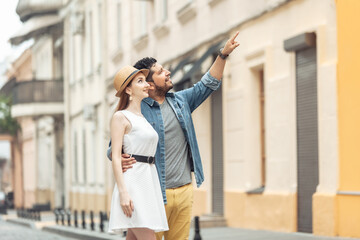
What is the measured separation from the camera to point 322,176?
13664mm

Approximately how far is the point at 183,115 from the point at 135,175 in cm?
66

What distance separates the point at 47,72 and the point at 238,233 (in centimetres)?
2729

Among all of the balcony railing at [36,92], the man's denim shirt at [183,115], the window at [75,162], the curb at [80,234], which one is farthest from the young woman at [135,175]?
the window at [75,162]

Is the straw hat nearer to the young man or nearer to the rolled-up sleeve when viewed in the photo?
the young man

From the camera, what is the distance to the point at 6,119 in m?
47.5

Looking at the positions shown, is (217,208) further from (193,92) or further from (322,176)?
(193,92)

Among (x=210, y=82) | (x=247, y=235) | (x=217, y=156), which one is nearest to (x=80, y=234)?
(x=217, y=156)

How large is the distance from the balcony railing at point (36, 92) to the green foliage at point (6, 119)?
431 inches

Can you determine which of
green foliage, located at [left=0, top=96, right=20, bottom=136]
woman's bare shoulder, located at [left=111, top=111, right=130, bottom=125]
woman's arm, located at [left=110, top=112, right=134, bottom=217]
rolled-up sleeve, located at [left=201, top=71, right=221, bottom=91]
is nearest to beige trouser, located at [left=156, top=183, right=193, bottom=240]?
woman's arm, located at [left=110, top=112, right=134, bottom=217]

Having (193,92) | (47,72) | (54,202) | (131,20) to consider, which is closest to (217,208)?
(131,20)

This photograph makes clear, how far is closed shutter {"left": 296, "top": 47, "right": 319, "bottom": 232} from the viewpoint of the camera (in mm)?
14312

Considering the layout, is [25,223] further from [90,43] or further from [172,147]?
[172,147]

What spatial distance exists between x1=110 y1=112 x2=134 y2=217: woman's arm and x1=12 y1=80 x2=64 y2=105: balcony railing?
29495mm

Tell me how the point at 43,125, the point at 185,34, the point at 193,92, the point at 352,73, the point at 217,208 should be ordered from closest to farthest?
the point at 193,92 < the point at 352,73 < the point at 217,208 < the point at 185,34 < the point at 43,125
